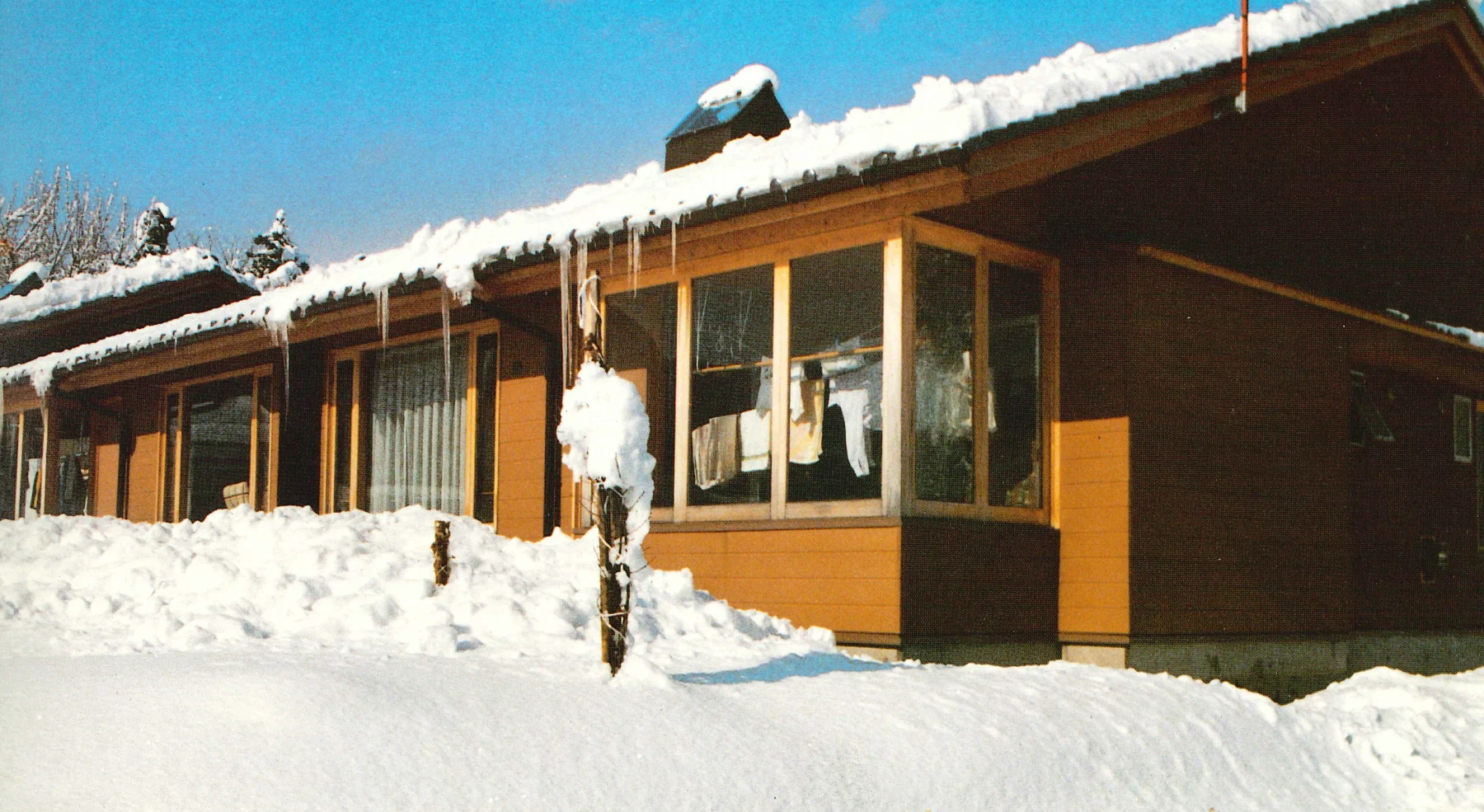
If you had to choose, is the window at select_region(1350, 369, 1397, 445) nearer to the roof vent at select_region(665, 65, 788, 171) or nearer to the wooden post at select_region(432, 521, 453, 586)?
the roof vent at select_region(665, 65, 788, 171)

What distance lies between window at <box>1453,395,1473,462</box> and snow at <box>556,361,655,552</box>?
9610mm

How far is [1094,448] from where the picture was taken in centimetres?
830

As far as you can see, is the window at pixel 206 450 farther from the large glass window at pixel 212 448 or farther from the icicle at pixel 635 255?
the icicle at pixel 635 255

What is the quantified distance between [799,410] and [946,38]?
11.9 ft

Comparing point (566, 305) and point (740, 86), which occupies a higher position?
point (740, 86)

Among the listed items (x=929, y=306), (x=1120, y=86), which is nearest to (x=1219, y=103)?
(x=1120, y=86)

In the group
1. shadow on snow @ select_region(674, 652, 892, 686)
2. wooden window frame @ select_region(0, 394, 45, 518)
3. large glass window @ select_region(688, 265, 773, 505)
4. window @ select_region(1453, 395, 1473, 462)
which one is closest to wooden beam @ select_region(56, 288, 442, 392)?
wooden window frame @ select_region(0, 394, 45, 518)

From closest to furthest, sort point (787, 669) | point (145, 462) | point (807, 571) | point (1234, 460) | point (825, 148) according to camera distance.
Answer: point (787, 669), point (825, 148), point (807, 571), point (1234, 460), point (145, 462)

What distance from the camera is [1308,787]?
226 inches

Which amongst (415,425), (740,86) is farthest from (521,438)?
(740,86)

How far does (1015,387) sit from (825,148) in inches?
83.1

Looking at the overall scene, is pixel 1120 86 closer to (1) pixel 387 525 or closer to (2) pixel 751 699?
(2) pixel 751 699

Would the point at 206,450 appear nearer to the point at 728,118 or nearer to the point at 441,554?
the point at 728,118

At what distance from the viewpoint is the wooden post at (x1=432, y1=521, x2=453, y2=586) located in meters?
7.07
